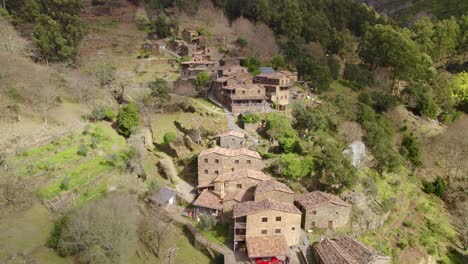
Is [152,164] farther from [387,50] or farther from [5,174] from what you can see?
[387,50]

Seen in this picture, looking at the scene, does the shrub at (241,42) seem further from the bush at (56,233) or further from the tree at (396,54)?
the bush at (56,233)

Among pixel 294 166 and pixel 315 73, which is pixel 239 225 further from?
pixel 315 73

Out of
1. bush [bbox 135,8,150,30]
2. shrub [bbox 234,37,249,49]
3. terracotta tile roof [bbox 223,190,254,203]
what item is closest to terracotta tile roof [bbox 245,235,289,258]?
terracotta tile roof [bbox 223,190,254,203]

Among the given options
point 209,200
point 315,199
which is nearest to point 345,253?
point 315,199

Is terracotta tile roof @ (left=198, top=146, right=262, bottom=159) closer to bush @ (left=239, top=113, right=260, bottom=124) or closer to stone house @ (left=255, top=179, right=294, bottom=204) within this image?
stone house @ (left=255, top=179, right=294, bottom=204)

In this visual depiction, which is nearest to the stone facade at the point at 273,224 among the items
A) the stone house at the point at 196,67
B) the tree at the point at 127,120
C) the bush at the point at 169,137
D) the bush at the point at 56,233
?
the bush at the point at 56,233

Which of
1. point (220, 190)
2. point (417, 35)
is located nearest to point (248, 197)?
point (220, 190)
